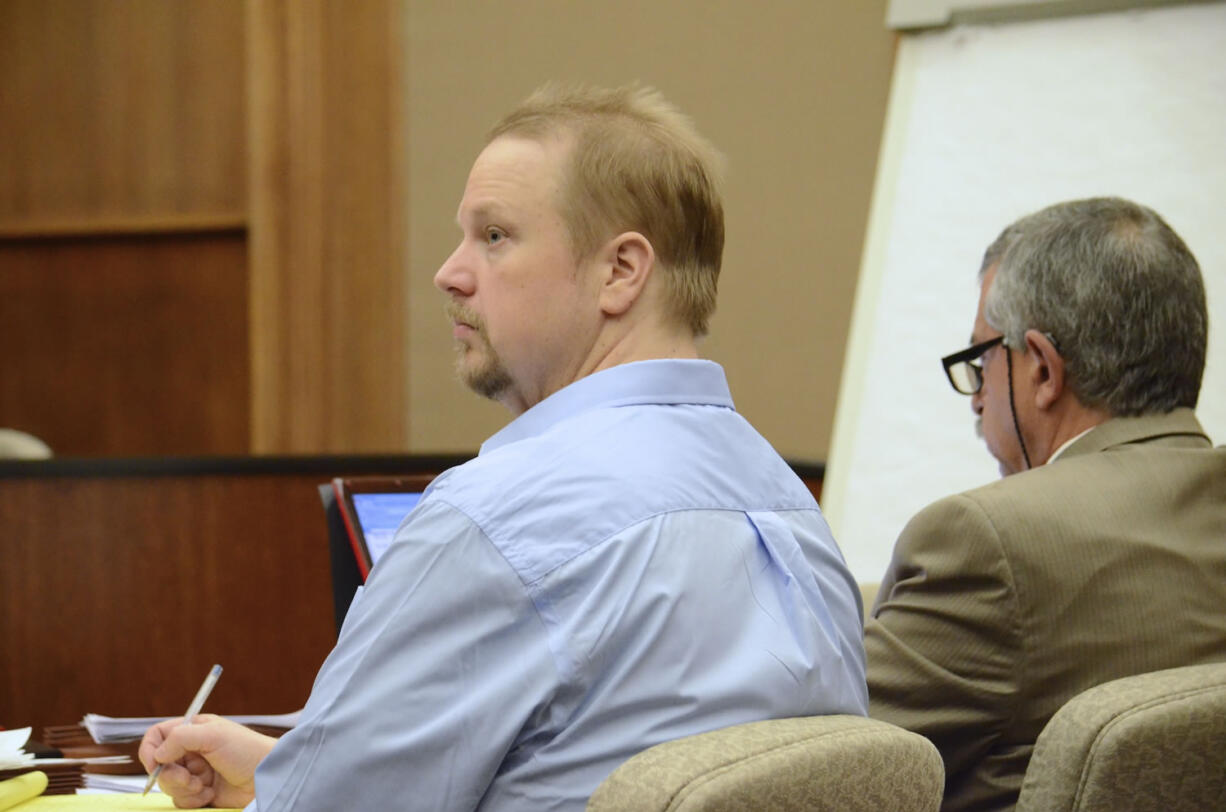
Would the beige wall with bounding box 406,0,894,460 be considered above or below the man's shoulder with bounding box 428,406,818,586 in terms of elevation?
above

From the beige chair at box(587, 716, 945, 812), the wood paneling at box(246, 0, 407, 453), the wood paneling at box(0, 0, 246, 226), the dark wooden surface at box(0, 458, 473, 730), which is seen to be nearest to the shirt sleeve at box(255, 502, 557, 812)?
the beige chair at box(587, 716, 945, 812)

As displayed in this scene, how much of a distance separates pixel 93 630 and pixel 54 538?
8.0 inches

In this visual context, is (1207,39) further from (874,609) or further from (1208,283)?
(874,609)

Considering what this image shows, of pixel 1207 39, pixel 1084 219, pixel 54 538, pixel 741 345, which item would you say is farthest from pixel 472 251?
pixel 741 345

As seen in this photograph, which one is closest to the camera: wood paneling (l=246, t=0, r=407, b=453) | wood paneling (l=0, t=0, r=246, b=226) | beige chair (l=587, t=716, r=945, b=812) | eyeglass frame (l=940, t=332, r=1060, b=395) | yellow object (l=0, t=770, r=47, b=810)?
beige chair (l=587, t=716, r=945, b=812)

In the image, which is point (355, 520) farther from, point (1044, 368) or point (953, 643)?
point (1044, 368)

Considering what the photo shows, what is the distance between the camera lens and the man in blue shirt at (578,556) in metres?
0.78

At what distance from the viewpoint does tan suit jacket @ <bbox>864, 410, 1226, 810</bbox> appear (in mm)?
1162

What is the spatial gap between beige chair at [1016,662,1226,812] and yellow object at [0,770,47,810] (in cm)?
76

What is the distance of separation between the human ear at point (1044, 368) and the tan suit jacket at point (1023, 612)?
17cm

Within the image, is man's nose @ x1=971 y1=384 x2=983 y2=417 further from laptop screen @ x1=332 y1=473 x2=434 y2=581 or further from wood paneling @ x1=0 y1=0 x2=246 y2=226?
wood paneling @ x1=0 y1=0 x2=246 y2=226

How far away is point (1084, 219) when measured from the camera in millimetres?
1383

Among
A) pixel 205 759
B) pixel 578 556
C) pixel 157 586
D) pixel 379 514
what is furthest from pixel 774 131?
pixel 578 556

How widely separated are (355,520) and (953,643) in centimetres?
62
